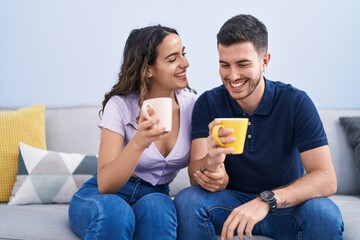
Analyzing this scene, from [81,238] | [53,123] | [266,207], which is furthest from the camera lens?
[53,123]

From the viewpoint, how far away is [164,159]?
184 cm

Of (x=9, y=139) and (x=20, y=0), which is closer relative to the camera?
(x=9, y=139)

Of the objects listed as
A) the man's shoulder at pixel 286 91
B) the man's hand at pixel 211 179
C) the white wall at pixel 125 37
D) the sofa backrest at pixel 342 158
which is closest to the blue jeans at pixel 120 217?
the man's hand at pixel 211 179

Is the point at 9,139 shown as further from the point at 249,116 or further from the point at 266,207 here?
the point at 266,207

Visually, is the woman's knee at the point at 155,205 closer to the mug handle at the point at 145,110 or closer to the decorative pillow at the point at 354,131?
the mug handle at the point at 145,110

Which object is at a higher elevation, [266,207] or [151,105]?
[151,105]

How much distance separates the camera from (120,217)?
1.53 meters

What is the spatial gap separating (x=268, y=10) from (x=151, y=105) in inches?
57.9

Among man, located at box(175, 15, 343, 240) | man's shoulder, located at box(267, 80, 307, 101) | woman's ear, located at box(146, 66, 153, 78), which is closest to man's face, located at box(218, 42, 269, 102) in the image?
man, located at box(175, 15, 343, 240)

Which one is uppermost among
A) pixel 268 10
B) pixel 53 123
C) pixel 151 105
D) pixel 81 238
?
pixel 268 10

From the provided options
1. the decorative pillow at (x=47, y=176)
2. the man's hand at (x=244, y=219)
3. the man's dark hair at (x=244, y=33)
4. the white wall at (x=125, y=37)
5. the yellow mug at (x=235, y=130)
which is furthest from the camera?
the white wall at (x=125, y=37)

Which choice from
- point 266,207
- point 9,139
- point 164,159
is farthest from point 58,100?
point 266,207

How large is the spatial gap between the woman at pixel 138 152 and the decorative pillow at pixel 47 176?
328mm

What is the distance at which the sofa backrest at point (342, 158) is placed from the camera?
7.62ft
